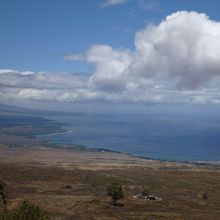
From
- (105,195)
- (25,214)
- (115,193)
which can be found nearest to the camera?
(25,214)

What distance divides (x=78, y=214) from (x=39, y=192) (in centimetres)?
1758

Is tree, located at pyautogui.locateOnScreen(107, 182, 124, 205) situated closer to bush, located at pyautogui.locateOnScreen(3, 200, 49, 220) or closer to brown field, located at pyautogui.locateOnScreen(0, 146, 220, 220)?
brown field, located at pyautogui.locateOnScreen(0, 146, 220, 220)

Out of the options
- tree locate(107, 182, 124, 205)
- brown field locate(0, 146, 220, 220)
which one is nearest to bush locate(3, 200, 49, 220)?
brown field locate(0, 146, 220, 220)

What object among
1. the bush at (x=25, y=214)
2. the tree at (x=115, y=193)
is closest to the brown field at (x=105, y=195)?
the tree at (x=115, y=193)

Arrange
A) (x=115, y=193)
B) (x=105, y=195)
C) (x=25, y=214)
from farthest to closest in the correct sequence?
(x=105, y=195) < (x=115, y=193) < (x=25, y=214)

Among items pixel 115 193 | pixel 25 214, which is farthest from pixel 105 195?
pixel 25 214

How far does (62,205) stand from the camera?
197 feet

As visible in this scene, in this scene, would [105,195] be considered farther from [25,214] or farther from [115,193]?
[25,214]

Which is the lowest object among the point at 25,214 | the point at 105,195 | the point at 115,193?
the point at 105,195

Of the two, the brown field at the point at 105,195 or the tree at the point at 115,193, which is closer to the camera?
the brown field at the point at 105,195

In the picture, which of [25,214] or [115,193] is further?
[115,193]

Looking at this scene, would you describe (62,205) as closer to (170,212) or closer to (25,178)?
(170,212)

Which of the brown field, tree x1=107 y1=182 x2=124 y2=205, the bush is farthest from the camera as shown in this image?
tree x1=107 y1=182 x2=124 y2=205

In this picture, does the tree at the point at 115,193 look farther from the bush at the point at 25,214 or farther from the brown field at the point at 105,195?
the bush at the point at 25,214
